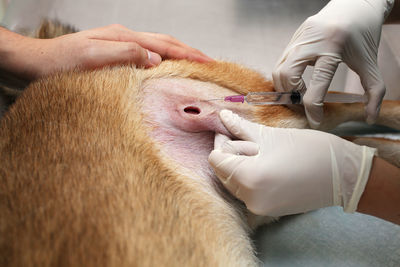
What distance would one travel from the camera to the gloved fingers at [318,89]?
1.25m

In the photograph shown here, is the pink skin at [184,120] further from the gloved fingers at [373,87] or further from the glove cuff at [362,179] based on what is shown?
the gloved fingers at [373,87]

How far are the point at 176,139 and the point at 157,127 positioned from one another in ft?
0.26

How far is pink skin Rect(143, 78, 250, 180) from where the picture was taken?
3.46ft

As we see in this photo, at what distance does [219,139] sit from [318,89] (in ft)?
1.63

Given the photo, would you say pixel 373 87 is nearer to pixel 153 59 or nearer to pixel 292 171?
pixel 292 171

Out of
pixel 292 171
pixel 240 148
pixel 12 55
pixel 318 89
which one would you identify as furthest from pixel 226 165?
pixel 12 55

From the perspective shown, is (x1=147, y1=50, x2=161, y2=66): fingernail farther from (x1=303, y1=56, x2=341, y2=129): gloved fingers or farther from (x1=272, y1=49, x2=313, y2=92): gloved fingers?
(x1=303, y1=56, x2=341, y2=129): gloved fingers

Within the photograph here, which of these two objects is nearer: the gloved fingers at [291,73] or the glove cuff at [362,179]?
the glove cuff at [362,179]

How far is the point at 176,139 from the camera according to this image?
1076mm

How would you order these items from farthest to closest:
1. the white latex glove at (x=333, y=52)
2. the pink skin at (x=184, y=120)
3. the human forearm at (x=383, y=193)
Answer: the white latex glove at (x=333, y=52), the pink skin at (x=184, y=120), the human forearm at (x=383, y=193)

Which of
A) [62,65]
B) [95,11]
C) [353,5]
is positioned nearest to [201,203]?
[62,65]

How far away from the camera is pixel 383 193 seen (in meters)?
0.96

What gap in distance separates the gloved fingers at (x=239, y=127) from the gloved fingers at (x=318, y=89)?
318mm

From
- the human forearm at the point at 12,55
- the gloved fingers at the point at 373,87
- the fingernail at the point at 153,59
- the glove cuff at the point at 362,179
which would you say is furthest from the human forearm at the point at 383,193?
the human forearm at the point at 12,55
